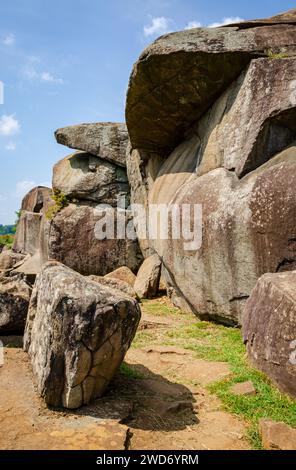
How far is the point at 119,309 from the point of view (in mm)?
4742

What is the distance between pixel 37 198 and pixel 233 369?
20.4m

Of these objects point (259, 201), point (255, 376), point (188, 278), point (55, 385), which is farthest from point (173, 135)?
point (55, 385)

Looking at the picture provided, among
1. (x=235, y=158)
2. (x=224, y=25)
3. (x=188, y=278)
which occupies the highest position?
(x=224, y=25)

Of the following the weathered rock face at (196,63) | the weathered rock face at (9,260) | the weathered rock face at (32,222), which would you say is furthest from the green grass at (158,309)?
the weathered rock face at (32,222)

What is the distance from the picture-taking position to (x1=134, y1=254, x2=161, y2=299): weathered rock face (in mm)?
12256

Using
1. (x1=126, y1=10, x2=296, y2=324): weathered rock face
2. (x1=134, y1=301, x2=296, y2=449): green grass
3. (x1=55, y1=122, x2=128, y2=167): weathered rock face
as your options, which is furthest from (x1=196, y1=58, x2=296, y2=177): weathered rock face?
(x1=55, y1=122, x2=128, y2=167): weathered rock face

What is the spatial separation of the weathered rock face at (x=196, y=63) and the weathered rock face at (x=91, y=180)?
5.56 meters

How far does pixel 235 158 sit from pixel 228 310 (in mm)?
3209

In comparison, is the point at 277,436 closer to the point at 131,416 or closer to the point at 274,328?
the point at 131,416

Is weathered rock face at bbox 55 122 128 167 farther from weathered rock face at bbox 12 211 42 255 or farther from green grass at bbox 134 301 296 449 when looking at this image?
green grass at bbox 134 301 296 449

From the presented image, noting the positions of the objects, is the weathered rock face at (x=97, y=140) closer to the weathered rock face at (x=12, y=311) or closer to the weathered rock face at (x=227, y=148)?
the weathered rock face at (x=227, y=148)

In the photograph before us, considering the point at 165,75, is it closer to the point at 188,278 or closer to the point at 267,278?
the point at 188,278

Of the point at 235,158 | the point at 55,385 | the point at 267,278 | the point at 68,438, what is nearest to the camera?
the point at 68,438

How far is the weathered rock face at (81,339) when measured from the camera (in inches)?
179
